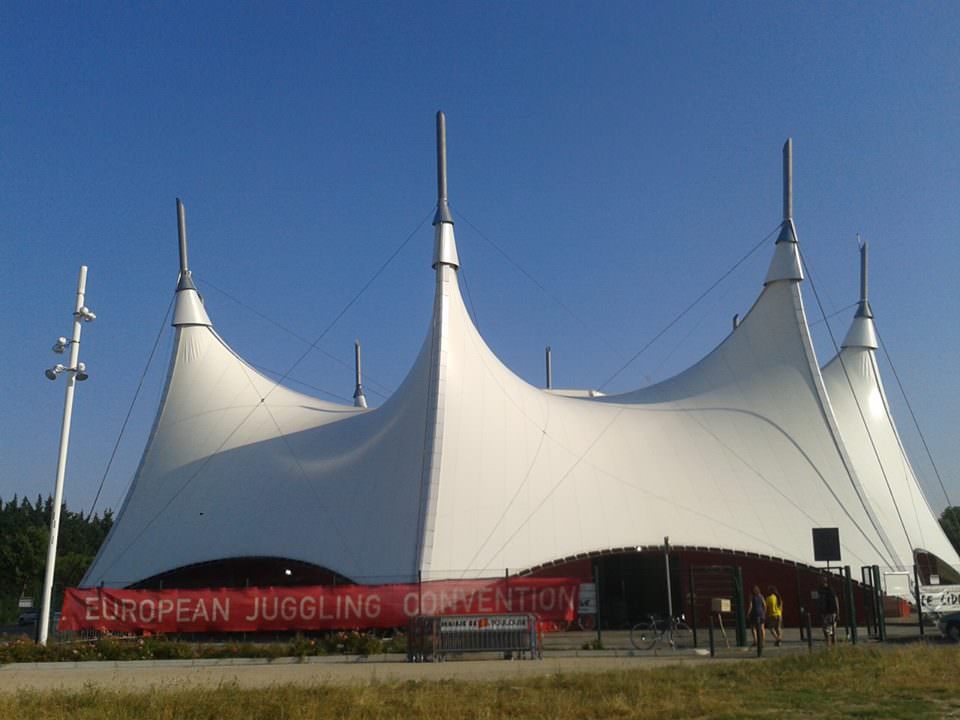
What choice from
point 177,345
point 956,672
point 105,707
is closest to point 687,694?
point 956,672

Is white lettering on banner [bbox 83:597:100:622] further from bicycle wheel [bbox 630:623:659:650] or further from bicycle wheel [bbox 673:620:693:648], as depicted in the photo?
bicycle wheel [bbox 673:620:693:648]

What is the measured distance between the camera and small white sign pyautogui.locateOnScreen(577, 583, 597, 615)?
706 inches

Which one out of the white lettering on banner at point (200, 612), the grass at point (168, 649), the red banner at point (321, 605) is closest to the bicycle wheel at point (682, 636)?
the red banner at point (321, 605)

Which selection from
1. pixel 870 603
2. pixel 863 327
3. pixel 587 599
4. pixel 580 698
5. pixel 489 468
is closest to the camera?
pixel 580 698

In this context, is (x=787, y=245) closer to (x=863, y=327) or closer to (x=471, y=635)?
(x=863, y=327)

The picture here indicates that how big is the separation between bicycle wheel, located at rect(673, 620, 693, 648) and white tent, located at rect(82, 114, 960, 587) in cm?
183

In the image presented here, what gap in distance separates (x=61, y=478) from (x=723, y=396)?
16.7 metres

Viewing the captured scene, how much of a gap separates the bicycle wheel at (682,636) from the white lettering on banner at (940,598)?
4.54m

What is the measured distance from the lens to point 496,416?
927 inches

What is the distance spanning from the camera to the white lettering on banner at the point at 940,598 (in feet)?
63.2

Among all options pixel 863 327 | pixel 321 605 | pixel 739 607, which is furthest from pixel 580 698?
pixel 863 327

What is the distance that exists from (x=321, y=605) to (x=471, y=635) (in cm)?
361

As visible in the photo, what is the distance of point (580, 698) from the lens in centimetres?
1070

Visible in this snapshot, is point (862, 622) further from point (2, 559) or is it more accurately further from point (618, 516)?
point (2, 559)
